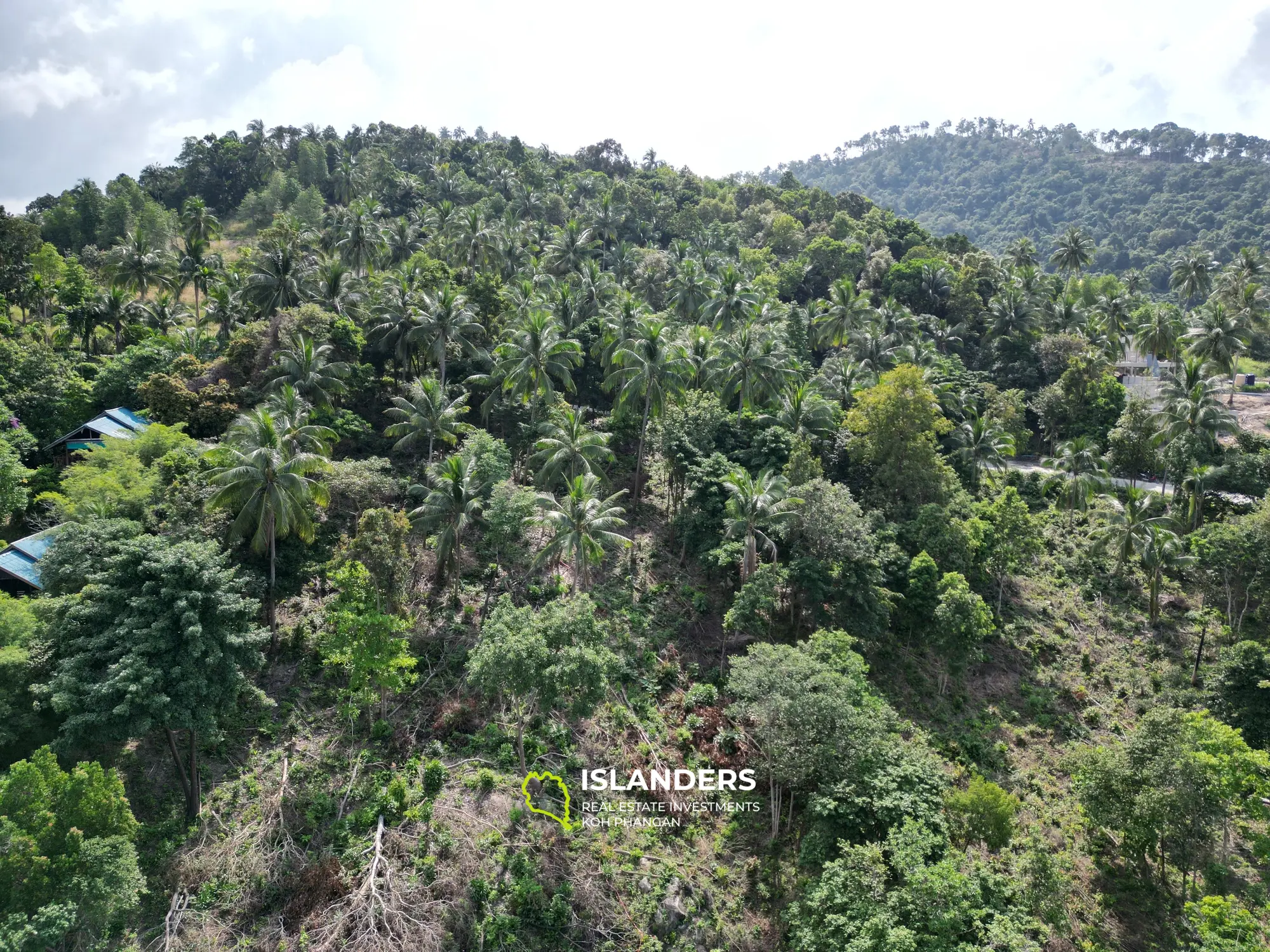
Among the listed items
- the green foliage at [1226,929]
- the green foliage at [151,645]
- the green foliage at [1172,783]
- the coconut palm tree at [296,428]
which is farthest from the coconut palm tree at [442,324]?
the green foliage at [1226,929]

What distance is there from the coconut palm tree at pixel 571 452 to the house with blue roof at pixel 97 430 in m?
21.3

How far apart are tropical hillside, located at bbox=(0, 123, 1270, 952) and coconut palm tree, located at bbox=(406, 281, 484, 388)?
1.09ft

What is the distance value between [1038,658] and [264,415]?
1565 inches

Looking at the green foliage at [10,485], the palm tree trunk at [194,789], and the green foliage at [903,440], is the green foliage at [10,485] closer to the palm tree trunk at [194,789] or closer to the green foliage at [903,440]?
the palm tree trunk at [194,789]

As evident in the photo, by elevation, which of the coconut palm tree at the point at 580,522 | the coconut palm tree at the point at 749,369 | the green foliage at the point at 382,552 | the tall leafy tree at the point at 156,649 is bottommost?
the tall leafy tree at the point at 156,649


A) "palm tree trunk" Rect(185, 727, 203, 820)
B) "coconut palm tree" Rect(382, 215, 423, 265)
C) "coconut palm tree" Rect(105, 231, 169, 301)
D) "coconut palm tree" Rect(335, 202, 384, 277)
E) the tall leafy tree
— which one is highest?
"coconut palm tree" Rect(382, 215, 423, 265)

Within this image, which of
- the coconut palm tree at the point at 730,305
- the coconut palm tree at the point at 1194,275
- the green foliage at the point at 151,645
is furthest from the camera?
the coconut palm tree at the point at 1194,275

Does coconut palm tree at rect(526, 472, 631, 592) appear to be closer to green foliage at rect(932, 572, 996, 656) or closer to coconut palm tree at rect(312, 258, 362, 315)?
green foliage at rect(932, 572, 996, 656)

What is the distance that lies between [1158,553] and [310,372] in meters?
47.5

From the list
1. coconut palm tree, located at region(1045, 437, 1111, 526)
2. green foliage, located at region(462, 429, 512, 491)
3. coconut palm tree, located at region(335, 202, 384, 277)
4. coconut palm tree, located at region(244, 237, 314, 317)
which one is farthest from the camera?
coconut palm tree, located at region(335, 202, 384, 277)

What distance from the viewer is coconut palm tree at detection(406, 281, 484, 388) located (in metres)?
42.7

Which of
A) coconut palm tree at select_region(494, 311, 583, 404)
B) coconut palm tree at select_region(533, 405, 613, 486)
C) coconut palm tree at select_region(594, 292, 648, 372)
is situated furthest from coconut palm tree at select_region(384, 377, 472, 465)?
coconut palm tree at select_region(594, 292, 648, 372)

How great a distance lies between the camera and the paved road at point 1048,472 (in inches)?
2025

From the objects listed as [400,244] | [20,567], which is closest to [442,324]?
[20,567]
